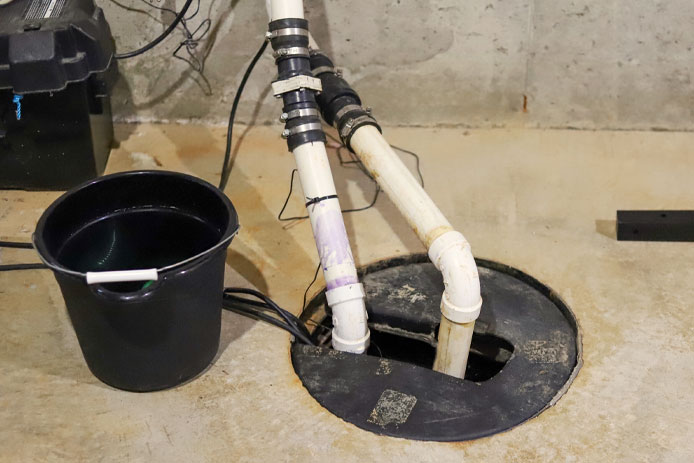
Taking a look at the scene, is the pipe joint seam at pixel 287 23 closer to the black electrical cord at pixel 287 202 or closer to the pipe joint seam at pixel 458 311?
the black electrical cord at pixel 287 202

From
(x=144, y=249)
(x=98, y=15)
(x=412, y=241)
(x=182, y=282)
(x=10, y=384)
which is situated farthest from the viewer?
(x=98, y=15)

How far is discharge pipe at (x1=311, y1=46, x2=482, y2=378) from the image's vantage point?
134 centimetres

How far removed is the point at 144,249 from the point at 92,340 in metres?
0.25

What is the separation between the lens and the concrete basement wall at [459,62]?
6.54 ft

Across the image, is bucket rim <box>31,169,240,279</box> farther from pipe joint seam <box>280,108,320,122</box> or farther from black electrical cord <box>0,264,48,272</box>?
black electrical cord <box>0,264,48,272</box>

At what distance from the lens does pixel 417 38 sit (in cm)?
205

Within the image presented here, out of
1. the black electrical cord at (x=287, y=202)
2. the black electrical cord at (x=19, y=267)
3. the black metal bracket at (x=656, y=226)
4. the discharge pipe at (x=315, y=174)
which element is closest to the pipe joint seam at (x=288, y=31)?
the discharge pipe at (x=315, y=174)

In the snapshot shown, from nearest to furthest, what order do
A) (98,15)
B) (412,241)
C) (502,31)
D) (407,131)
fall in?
1. (412,241)
2. (98,15)
3. (502,31)
4. (407,131)

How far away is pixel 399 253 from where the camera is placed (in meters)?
1.70

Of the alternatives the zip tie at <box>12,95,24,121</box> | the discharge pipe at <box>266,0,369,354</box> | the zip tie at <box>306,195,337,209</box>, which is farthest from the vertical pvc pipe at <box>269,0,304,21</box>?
the zip tie at <box>12,95,24,121</box>

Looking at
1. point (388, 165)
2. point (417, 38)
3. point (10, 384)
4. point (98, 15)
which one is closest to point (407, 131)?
point (417, 38)

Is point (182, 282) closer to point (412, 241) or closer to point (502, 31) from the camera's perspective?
point (412, 241)

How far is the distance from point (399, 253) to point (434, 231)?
0.33 metres

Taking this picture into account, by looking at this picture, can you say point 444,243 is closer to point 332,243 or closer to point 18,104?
point 332,243
